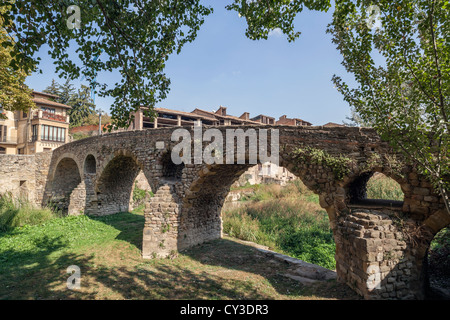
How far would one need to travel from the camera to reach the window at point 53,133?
92.8 feet

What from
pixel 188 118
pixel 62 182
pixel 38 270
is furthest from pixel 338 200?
pixel 188 118

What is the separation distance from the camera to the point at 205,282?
25.2 feet

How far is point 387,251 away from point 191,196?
7072 mm

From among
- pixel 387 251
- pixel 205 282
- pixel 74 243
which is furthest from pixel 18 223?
pixel 387 251

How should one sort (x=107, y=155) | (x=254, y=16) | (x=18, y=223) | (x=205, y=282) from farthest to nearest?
1. (x=107, y=155)
2. (x=18, y=223)
3. (x=205, y=282)
4. (x=254, y=16)

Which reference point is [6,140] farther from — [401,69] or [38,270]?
[401,69]

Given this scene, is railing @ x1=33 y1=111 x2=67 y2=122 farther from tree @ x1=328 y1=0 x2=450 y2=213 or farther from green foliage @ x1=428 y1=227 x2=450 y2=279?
green foliage @ x1=428 y1=227 x2=450 y2=279

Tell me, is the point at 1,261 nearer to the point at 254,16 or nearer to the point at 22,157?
the point at 254,16

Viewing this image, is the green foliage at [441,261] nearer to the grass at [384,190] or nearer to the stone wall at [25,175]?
the grass at [384,190]

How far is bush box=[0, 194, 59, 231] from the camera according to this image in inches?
495

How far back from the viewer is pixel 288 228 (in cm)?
1398

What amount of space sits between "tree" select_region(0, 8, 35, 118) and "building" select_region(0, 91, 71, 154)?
2035 cm

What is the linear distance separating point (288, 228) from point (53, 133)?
29637mm

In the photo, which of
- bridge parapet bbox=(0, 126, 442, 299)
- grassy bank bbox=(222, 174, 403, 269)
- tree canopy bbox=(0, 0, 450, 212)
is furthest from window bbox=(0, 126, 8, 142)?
tree canopy bbox=(0, 0, 450, 212)
